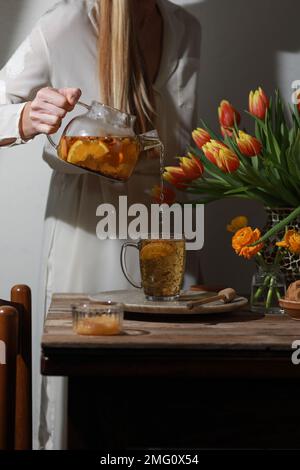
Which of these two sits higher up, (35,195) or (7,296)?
(35,195)

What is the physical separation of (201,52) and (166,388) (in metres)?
1.31

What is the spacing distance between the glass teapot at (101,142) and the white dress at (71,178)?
16.4 inches

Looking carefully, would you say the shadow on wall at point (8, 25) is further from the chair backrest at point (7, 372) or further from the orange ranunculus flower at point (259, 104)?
the chair backrest at point (7, 372)

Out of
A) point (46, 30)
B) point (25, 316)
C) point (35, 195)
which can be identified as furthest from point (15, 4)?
point (25, 316)

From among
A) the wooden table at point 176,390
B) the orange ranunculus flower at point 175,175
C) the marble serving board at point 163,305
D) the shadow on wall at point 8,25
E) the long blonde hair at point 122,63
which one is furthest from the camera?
the shadow on wall at point 8,25

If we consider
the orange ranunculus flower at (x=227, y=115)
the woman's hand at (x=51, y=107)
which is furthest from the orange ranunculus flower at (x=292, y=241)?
the woman's hand at (x=51, y=107)

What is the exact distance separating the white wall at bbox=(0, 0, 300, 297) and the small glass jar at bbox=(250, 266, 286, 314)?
786 mm

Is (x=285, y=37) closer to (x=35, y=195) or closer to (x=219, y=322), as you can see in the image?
(x=35, y=195)

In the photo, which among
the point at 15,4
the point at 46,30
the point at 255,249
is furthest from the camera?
the point at 15,4

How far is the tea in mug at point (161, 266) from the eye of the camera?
4.42 feet

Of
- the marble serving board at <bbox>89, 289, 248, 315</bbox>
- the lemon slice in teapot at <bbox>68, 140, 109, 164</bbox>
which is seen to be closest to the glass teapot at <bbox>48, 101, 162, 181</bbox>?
the lemon slice in teapot at <bbox>68, 140, 109, 164</bbox>

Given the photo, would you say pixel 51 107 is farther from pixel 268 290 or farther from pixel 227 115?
pixel 268 290

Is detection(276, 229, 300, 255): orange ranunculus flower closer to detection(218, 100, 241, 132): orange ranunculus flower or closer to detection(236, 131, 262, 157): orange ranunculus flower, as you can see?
detection(236, 131, 262, 157): orange ranunculus flower

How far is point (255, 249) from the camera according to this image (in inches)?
54.0
